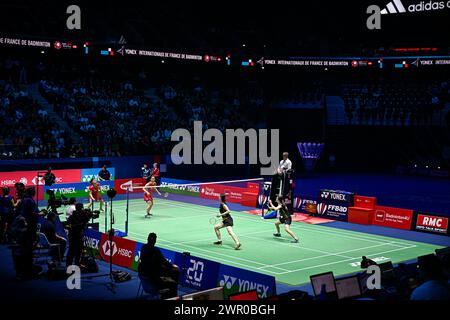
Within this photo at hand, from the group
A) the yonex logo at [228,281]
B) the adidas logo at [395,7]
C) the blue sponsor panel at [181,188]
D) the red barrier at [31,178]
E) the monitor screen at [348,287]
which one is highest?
the adidas logo at [395,7]

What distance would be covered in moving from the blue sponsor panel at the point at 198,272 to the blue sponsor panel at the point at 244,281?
0.69 ft

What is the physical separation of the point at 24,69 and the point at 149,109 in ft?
A: 28.2

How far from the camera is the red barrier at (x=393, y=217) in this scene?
1013 inches

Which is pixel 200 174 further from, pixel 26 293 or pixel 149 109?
pixel 26 293

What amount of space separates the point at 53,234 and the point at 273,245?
24.9ft

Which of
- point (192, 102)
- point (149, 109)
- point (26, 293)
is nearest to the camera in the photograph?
point (26, 293)

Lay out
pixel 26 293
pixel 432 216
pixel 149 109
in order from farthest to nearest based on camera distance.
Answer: pixel 149 109, pixel 432 216, pixel 26 293

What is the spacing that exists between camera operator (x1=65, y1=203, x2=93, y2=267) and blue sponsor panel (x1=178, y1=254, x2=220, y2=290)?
2.85m

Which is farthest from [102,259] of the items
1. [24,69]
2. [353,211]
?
[24,69]

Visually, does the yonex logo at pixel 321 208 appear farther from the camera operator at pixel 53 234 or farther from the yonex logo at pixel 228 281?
the yonex logo at pixel 228 281

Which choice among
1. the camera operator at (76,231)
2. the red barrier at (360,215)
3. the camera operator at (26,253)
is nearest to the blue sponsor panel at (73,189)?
the red barrier at (360,215)

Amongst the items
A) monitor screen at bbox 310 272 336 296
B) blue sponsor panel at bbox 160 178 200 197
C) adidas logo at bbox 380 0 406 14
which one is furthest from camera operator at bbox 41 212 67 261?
adidas logo at bbox 380 0 406 14

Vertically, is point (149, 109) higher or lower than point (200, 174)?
higher

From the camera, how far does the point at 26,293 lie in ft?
50.3
